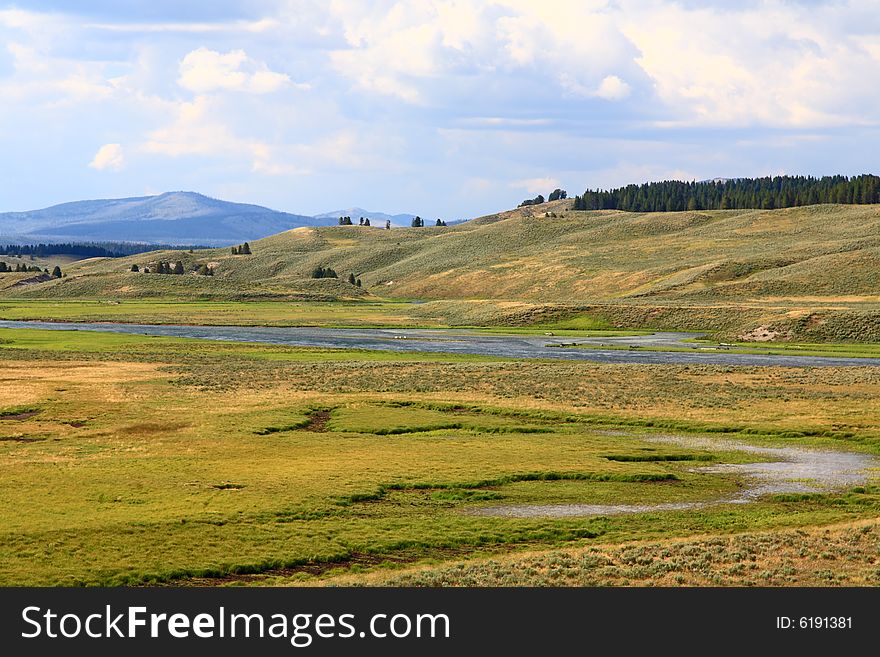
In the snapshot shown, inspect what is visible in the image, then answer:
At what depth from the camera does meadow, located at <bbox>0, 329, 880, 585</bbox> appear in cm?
2970

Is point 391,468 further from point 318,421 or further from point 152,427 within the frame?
point 152,427

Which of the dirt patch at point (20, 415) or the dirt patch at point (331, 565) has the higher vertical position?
the dirt patch at point (20, 415)

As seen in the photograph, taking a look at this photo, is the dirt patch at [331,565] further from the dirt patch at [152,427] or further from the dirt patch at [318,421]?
the dirt patch at [152,427]

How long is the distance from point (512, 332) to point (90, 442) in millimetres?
82140

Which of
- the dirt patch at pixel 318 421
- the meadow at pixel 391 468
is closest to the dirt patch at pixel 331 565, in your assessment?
the meadow at pixel 391 468

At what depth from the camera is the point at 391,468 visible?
43.2 meters

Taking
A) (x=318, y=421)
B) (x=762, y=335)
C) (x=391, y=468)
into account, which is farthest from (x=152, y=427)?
(x=762, y=335)

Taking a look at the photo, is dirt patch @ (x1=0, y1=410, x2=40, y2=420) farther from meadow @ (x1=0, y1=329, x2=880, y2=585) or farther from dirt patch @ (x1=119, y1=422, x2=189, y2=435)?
dirt patch @ (x1=119, y1=422, x2=189, y2=435)

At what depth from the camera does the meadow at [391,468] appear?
29.7m

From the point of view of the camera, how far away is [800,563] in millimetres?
28906

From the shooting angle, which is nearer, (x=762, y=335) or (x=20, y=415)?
(x=20, y=415)

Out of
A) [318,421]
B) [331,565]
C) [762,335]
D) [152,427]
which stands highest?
[762,335]
